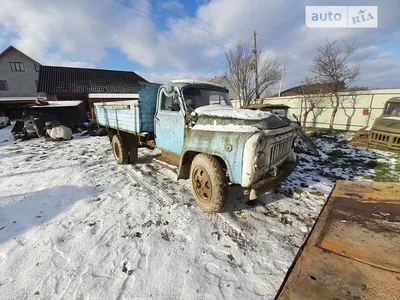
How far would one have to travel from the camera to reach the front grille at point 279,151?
2.79 m

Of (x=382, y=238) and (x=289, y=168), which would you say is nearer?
(x=382, y=238)

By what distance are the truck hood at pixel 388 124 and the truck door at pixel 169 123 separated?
25.5 ft

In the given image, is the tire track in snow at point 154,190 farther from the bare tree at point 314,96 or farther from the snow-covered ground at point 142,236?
the bare tree at point 314,96

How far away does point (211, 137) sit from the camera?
2926 mm

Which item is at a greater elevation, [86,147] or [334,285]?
[334,285]

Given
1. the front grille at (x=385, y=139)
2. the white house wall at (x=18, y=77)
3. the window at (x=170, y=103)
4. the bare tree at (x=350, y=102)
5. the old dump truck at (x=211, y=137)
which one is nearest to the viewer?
the old dump truck at (x=211, y=137)

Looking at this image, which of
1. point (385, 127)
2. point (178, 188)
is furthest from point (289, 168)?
A: point (385, 127)

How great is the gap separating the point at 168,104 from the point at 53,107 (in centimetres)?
1084

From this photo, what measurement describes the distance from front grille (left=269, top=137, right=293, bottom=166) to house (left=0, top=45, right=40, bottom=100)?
36.2 m

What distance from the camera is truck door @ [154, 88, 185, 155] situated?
145 inches

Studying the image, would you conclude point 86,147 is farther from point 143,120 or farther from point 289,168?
point 289,168

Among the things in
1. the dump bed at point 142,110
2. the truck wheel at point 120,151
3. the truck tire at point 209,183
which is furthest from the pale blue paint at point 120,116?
the truck tire at point 209,183

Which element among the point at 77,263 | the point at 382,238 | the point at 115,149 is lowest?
the point at 77,263

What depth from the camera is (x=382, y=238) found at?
52.1 inches
